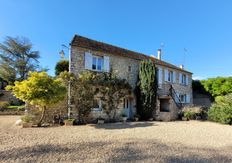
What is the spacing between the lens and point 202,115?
578 inches

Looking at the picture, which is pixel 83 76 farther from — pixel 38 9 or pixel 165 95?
pixel 165 95

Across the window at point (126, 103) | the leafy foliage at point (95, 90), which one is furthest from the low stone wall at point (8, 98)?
the window at point (126, 103)

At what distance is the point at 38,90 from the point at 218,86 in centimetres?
2100

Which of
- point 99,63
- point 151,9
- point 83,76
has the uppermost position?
point 151,9

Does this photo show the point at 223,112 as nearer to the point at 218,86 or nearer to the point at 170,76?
the point at 170,76

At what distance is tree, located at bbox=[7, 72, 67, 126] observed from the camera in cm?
870

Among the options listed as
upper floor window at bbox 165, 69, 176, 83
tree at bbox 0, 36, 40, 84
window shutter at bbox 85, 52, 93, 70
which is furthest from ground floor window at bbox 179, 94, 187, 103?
tree at bbox 0, 36, 40, 84

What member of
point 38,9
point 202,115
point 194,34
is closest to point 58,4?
point 38,9

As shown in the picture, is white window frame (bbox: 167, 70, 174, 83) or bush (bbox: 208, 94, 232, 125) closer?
bush (bbox: 208, 94, 232, 125)

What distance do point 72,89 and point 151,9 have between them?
8.93m

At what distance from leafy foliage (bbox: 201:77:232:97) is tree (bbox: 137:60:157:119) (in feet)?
37.6

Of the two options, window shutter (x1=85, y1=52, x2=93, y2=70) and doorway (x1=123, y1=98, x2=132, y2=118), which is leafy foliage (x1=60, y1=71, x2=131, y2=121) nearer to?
window shutter (x1=85, y1=52, x2=93, y2=70)

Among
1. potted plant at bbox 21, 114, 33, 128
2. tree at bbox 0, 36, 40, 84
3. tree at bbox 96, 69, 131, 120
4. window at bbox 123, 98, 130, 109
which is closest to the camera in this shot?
potted plant at bbox 21, 114, 33, 128

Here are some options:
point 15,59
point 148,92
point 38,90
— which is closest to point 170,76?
point 148,92
